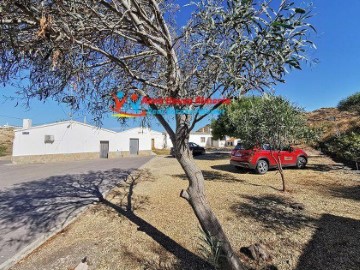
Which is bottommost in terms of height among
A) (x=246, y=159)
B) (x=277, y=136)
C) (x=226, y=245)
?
(x=226, y=245)

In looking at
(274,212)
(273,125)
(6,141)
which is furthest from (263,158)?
(6,141)

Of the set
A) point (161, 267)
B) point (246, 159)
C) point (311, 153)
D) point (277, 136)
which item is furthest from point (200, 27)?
point (311, 153)

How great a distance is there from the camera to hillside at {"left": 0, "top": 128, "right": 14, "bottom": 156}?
31.7m

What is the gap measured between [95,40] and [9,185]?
945 centimetres

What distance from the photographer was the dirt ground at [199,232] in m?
3.76

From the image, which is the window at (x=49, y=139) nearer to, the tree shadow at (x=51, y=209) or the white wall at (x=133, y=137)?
the white wall at (x=133, y=137)

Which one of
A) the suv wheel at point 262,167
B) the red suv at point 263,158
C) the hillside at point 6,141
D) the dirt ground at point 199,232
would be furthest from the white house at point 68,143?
the dirt ground at point 199,232

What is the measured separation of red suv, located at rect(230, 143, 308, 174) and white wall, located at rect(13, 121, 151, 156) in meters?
10.5

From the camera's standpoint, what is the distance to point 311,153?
842 inches

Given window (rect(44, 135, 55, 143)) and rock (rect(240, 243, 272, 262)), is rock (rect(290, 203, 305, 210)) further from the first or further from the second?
window (rect(44, 135, 55, 143))

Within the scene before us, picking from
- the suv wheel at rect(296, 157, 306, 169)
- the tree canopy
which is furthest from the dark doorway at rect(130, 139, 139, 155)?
the tree canopy

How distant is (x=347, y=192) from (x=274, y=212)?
3.75 metres

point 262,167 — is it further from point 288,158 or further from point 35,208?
point 35,208

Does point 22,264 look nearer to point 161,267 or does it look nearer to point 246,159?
point 161,267
